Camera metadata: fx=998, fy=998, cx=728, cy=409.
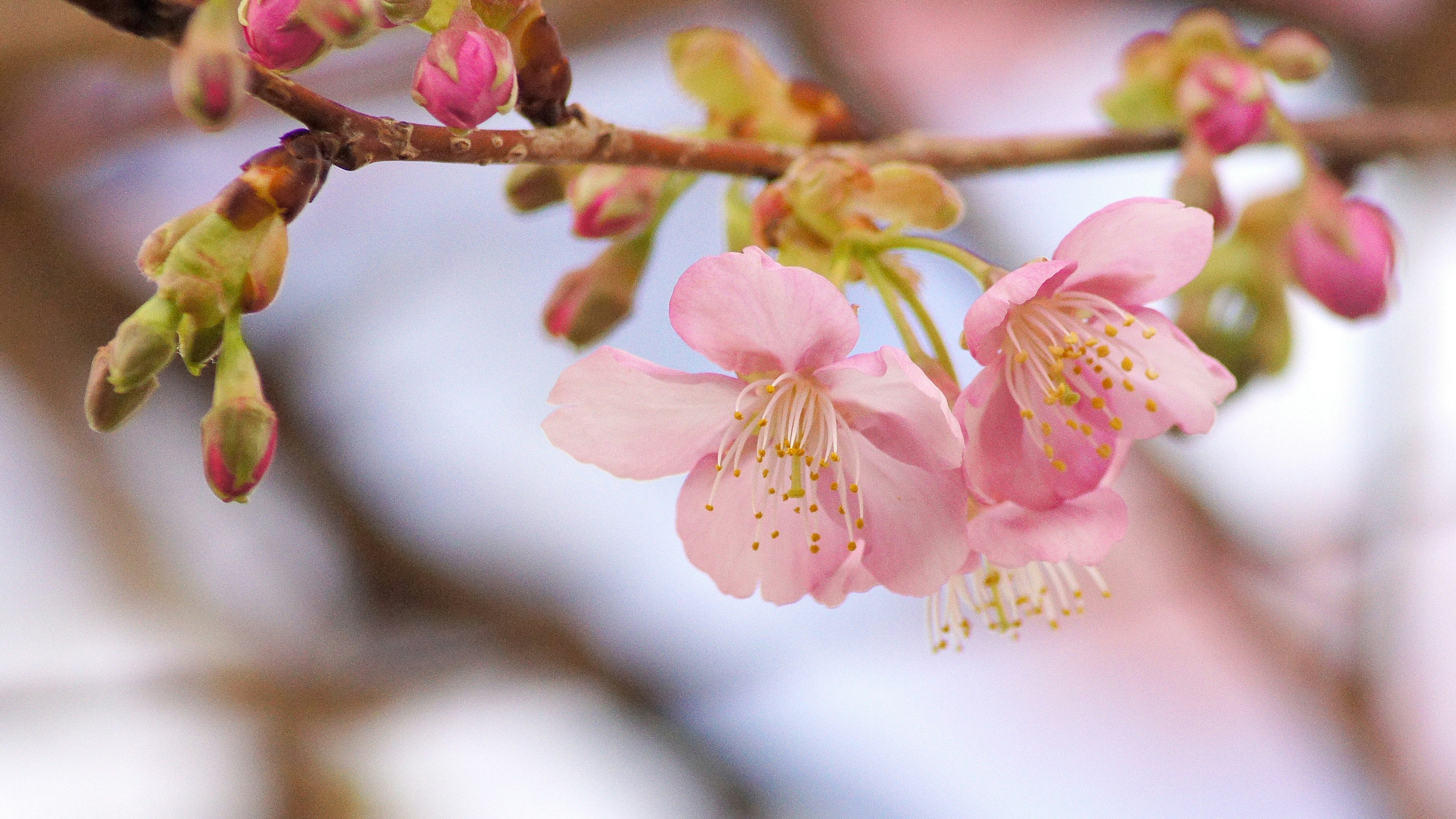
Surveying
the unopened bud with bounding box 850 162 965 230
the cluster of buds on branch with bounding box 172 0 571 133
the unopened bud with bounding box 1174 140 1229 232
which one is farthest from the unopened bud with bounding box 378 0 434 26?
the unopened bud with bounding box 1174 140 1229 232

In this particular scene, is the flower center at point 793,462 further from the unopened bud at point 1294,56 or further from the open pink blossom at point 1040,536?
the unopened bud at point 1294,56

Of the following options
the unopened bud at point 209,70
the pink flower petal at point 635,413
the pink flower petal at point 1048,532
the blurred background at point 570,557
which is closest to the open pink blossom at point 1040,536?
the pink flower petal at point 1048,532

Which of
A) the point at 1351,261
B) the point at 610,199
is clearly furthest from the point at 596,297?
the point at 1351,261

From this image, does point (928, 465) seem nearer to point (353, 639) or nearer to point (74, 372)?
point (74, 372)

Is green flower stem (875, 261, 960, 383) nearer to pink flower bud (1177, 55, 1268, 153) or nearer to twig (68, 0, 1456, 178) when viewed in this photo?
twig (68, 0, 1456, 178)

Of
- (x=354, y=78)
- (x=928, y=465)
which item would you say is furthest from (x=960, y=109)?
(x=928, y=465)

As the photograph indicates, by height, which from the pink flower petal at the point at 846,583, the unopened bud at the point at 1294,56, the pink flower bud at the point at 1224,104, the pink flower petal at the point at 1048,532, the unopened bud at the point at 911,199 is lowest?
the pink flower petal at the point at 1048,532

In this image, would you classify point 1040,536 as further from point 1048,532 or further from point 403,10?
point 403,10
